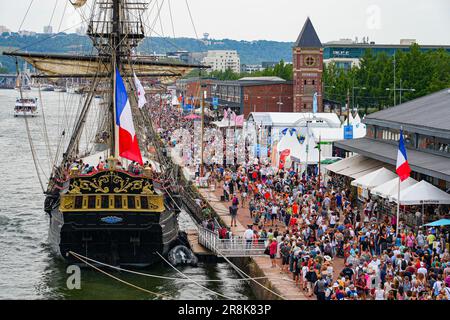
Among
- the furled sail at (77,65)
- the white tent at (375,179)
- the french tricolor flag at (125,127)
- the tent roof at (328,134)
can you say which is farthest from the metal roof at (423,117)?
the french tricolor flag at (125,127)

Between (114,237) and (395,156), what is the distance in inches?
538

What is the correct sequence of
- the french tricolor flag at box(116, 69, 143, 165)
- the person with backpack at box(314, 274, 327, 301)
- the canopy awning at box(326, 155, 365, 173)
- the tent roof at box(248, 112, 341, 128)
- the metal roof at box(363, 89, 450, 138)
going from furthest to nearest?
1. the tent roof at box(248, 112, 341, 128)
2. the canopy awning at box(326, 155, 365, 173)
3. the metal roof at box(363, 89, 450, 138)
4. the french tricolor flag at box(116, 69, 143, 165)
5. the person with backpack at box(314, 274, 327, 301)

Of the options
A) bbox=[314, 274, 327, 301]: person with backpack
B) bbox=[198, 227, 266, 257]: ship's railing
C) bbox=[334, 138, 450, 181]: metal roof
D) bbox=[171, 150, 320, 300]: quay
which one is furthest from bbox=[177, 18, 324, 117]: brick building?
bbox=[314, 274, 327, 301]: person with backpack

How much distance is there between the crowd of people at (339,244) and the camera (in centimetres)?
2634

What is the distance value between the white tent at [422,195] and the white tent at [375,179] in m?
4.54

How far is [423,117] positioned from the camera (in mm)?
44844

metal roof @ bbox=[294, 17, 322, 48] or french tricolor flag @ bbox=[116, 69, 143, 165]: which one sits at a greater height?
metal roof @ bbox=[294, 17, 322, 48]

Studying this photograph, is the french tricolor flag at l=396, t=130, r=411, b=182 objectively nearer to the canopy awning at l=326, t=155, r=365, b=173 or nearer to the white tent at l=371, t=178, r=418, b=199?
the white tent at l=371, t=178, r=418, b=199

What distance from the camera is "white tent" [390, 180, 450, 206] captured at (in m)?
35.1

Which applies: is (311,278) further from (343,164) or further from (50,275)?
(343,164)

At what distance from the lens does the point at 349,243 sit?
106 feet

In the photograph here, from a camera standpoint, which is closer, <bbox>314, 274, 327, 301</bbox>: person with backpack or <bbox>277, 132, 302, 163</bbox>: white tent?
<bbox>314, 274, 327, 301</bbox>: person with backpack

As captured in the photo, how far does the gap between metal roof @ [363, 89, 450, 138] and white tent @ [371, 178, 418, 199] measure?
274 cm
